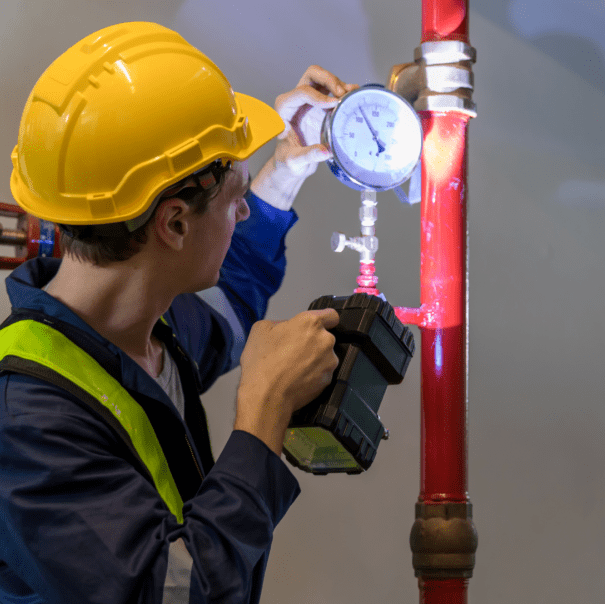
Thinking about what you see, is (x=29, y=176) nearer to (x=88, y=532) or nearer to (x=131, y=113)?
(x=131, y=113)

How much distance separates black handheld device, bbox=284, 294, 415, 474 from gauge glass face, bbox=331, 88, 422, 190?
241 millimetres

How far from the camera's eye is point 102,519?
677mm

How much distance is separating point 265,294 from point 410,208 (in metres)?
0.58

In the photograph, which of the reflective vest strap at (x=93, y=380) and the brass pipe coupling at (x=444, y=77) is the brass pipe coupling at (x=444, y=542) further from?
the brass pipe coupling at (x=444, y=77)

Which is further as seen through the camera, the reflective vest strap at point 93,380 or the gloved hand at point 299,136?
the gloved hand at point 299,136

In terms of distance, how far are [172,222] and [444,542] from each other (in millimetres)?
609

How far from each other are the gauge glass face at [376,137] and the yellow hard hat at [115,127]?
224 millimetres

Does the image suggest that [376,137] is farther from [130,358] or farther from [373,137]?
[130,358]

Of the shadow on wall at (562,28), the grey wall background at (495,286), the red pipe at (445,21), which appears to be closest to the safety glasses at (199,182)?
the red pipe at (445,21)

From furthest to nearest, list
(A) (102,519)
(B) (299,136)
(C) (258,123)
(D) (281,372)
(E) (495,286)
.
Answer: (E) (495,286), (B) (299,136), (C) (258,123), (D) (281,372), (A) (102,519)

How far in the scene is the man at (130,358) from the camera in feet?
2.23

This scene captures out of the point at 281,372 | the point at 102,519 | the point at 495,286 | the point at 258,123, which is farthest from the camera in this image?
the point at 495,286

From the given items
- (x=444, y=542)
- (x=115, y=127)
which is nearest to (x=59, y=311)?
(x=115, y=127)

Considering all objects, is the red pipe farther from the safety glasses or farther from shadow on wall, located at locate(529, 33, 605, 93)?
shadow on wall, located at locate(529, 33, 605, 93)
